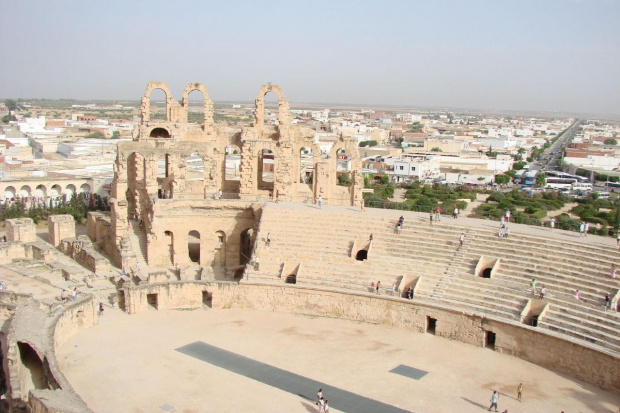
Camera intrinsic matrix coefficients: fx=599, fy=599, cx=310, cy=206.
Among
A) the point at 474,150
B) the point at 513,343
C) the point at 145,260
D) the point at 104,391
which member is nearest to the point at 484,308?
the point at 513,343

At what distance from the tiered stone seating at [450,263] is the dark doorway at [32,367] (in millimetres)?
9147

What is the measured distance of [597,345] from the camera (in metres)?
19.8

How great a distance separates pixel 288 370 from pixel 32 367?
330 inches

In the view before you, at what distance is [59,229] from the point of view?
34.4 metres

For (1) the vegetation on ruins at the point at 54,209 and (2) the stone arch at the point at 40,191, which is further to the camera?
(2) the stone arch at the point at 40,191

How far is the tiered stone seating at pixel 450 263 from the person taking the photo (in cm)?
2173

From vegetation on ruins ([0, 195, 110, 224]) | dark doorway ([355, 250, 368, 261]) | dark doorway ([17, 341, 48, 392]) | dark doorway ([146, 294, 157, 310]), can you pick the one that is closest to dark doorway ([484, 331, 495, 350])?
dark doorway ([355, 250, 368, 261])

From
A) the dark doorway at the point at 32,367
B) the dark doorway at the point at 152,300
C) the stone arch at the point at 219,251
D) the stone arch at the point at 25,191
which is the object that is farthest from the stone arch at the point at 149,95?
the stone arch at the point at 25,191

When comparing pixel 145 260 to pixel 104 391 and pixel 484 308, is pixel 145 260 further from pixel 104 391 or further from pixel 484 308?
pixel 484 308

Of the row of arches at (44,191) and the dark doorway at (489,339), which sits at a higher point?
the row of arches at (44,191)

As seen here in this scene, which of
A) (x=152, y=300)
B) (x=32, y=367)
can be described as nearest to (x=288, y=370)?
(x=32, y=367)

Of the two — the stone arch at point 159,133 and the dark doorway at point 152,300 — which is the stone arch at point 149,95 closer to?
the stone arch at point 159,133

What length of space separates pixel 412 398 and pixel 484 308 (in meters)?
5.97

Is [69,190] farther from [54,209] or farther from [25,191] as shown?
[54,209]
